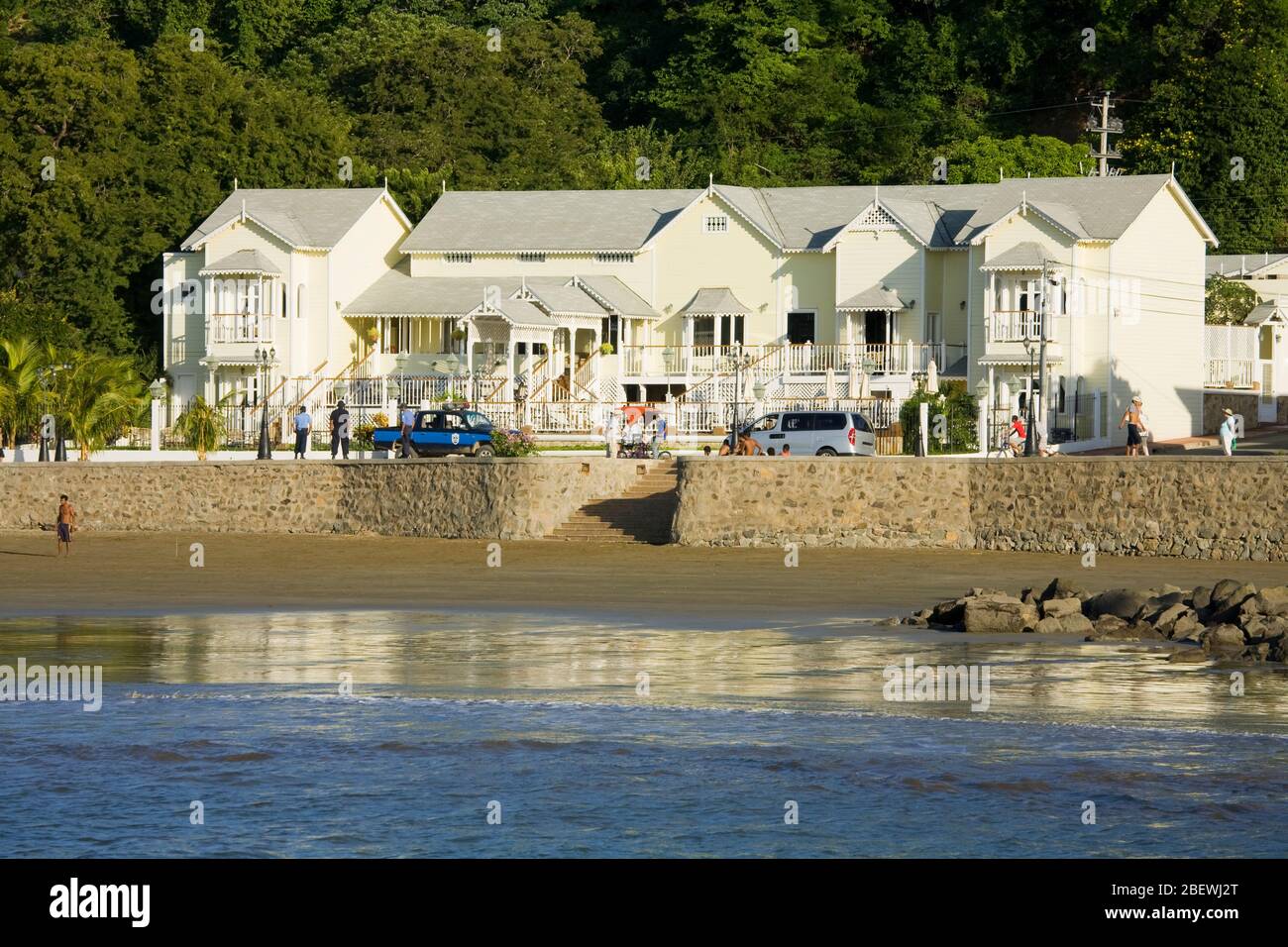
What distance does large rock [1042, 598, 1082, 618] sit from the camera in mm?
25297

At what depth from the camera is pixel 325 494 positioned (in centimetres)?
3784

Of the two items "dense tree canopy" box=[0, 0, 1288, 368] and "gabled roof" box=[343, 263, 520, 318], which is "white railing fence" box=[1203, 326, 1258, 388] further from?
"gabled roof" box=[343, 263, 520, 318]

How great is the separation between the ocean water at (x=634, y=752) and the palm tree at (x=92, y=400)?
65.0 ft

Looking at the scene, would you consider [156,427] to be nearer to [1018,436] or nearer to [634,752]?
[1018,436]

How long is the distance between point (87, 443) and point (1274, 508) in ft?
82.5

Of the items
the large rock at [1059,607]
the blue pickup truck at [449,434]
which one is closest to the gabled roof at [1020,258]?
the blue pickup truck at [449,434]

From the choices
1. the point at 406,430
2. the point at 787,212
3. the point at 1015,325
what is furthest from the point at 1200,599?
the point at 787,212

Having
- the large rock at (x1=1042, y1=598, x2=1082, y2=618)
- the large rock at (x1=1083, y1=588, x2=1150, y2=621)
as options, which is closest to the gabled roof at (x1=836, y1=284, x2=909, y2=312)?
the large rock at (x1=1083, y1=588, x2=1150, y2=621)

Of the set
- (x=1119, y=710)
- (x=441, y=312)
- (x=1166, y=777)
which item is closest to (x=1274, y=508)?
(x=1119, y=710)

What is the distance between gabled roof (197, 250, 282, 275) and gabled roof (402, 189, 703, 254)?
14.4 ft

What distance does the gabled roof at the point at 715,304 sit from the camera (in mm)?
57094

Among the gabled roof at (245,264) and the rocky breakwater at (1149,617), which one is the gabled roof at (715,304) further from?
the rocky breakwater at (1149,617)
